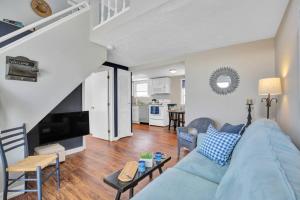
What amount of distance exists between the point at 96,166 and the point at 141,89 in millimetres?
5808

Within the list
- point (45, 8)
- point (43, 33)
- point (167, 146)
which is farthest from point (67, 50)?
point (167, 146)

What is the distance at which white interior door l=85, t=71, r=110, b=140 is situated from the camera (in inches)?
175

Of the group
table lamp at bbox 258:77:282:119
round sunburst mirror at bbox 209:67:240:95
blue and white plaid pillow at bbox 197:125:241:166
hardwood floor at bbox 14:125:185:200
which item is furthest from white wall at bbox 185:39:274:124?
blue and white plaid pillow at bbox 197:125:241:166

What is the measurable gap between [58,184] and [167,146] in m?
2.44

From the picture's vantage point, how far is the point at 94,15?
3025mm

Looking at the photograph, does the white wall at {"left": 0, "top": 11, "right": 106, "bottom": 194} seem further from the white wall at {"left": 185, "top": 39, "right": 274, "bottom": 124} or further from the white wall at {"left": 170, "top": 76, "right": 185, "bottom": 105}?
the white wall at {"left": 170, "top": 76, "right": 185, "bottom": 105}

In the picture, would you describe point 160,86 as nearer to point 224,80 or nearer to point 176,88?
point 176,88

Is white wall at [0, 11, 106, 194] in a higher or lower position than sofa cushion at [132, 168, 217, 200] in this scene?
higher

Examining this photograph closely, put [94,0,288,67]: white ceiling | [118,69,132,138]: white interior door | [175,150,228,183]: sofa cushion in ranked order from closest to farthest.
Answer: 1. [175,150,228,183]: sofa cushion
2. [94,0,288,67]: white ceiling
3. [118,69,132,138]: white interior door

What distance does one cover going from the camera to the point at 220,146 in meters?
1.77

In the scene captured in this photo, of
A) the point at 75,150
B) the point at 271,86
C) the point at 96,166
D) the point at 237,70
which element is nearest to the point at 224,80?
the point at 237,70

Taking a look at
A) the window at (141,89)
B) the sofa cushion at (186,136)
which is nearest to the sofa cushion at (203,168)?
the sofa cushion at (186,136)

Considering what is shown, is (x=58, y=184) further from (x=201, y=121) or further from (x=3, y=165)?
(x=201, y=121)

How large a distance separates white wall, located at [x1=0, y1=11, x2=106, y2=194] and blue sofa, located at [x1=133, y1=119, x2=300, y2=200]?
6.18ft
